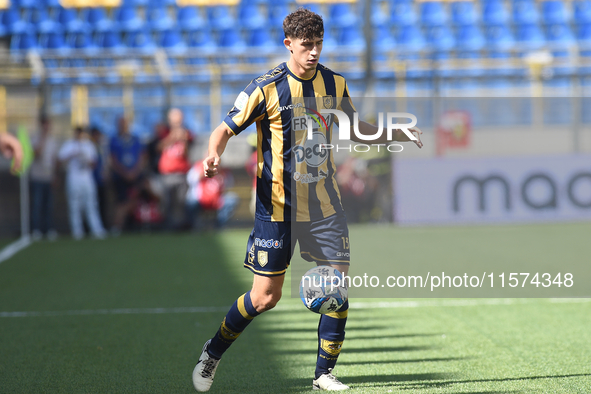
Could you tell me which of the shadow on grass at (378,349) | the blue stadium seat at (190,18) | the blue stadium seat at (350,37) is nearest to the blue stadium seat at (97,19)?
the blue stadium seat at (190,18)

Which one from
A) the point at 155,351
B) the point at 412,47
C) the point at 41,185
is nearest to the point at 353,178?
the point at 41,185

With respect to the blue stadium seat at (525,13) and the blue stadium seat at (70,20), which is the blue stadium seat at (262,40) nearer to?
the blue stadium seat at (70,20)

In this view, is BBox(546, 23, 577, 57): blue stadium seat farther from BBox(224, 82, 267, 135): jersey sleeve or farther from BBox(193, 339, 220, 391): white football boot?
BBox(193, 339, 220, 391): white football boot

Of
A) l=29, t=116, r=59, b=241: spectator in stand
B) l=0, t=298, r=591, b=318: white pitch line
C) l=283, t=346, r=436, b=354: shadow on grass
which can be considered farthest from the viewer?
l=29, t=116, r=59, b=241: spectator in stand

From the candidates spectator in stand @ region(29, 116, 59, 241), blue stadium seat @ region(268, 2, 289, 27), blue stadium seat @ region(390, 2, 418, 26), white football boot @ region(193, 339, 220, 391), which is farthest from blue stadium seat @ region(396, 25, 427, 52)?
white football boot @ region(193, 339, 220, 391)

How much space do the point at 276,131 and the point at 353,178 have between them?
27.2ft

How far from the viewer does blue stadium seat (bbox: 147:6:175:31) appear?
1694 cm

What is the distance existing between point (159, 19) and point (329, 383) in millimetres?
15206

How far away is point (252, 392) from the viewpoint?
3350 mm

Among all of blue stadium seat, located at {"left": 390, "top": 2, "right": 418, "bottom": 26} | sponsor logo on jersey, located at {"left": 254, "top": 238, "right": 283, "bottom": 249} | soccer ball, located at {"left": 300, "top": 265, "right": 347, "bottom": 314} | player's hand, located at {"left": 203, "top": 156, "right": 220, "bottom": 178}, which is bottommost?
soccer ball, located at {"left": 300, "top": 265, "right": 347, "bottom": 314}

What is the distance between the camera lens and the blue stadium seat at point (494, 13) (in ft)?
57.4

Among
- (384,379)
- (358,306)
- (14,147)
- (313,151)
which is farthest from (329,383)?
(14,147)

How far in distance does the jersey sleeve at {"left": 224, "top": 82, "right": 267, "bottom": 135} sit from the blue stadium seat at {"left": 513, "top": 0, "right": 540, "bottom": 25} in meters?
15.9

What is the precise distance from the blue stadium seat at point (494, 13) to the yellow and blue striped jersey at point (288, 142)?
15380 millimetres
